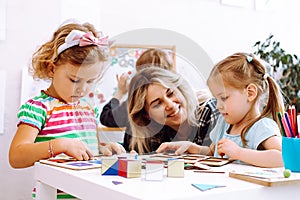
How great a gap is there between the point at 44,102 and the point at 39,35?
1.64 ft

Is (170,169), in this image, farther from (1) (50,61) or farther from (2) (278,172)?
(1) (50,61)

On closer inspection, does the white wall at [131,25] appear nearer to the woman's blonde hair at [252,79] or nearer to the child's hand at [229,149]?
the woman's blonde hair at [252,79]

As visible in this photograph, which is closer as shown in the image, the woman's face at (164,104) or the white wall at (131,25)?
the woman's face at (164,104)

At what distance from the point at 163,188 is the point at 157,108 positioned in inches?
4.8

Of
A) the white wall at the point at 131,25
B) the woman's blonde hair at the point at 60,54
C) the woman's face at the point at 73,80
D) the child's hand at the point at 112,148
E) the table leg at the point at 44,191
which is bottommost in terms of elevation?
the table leg at the point at 44,191

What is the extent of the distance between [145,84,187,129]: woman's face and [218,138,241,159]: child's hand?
0.95 feet

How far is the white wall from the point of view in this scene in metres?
1.56

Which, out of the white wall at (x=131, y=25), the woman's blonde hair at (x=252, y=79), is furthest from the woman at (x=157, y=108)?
the white wall at (x=131, y=25)

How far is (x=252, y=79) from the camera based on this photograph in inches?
41.6

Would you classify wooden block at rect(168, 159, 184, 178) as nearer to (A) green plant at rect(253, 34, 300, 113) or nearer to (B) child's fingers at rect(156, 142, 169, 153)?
(B) child's fingers at rect(156, 142, 169, 153)

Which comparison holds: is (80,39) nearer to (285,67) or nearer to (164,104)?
(164,104)

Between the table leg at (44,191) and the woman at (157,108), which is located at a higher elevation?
the woman at (157,108)

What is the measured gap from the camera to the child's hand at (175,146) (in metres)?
0.67

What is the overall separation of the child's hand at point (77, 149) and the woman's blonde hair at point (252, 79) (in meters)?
0.38
